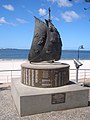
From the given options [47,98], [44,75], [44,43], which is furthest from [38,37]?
[47,98]

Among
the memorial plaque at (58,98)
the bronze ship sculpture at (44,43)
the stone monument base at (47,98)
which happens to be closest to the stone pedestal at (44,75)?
the stone monument base at (47,98)

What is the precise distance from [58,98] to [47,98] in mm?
509

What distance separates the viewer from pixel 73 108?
883 centimetres

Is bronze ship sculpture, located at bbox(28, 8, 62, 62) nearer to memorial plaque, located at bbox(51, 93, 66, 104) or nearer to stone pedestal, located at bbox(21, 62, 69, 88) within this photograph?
→ stone pedestal, located at bbox(21, 62, 69, 88)

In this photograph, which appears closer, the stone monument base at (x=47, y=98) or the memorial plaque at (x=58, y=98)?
the stone monument base at (x=47, y=98)

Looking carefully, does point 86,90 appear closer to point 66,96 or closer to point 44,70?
point 66,96

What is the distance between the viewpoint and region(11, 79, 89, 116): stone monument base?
7973mm

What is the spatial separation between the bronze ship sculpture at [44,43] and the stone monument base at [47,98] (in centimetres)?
169

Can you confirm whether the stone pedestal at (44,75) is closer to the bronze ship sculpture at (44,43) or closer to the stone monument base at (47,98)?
the stone monument base at (47,98)

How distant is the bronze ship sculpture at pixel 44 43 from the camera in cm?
983

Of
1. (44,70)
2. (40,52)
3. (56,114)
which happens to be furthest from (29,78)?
(56,114)

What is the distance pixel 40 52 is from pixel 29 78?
1.44 m

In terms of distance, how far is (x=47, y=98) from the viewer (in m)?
8.22

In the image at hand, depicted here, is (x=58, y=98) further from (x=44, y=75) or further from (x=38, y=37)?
(x=38, y=37)
